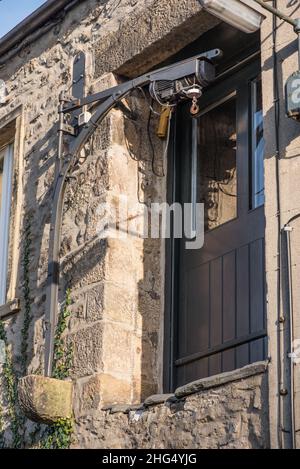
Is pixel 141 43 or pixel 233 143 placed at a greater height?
pixel 141 43

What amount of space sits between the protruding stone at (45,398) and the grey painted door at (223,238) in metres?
0.68

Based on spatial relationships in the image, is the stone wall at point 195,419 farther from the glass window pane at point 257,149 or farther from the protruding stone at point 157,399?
the glass window pane at point 257,149

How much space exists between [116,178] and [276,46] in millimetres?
1437

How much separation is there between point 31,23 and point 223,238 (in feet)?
8.60

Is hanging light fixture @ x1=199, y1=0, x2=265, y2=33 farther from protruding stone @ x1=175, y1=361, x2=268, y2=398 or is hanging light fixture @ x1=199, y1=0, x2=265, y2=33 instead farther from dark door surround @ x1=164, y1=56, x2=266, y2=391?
protruding stone @ x1=175, y1=361, x2=268, y2=398

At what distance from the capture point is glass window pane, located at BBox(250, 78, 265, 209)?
5977mm

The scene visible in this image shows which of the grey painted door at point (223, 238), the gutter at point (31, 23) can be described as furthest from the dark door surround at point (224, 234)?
the gutter at point (31, 23)

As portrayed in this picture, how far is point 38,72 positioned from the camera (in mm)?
7613

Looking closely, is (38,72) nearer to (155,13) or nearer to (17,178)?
(17,178)

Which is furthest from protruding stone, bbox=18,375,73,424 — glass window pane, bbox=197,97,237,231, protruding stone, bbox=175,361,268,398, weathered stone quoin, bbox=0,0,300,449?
glass window pane, bbox=197,97,237,231

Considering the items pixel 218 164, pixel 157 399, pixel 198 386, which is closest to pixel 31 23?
A: pixel 218 164

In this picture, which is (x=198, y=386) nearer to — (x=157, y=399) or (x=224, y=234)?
(x=157, y=399)
